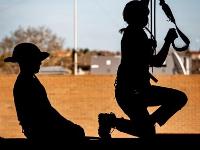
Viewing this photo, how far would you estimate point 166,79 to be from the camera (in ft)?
70.2

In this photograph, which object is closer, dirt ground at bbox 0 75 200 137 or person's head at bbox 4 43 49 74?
person's head at bbox 4 43 49 74

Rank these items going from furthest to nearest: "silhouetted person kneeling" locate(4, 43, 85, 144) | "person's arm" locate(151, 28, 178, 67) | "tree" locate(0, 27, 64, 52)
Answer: "tree" locate(0, 27, 64, 52), "person's arm" locate(151, 28, 178, 67), "silhouetted person kneeling" locate(4, 43, 85, 144)

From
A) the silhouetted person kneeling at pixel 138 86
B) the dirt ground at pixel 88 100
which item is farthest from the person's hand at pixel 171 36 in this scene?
the dirt ground at pixel 88 100

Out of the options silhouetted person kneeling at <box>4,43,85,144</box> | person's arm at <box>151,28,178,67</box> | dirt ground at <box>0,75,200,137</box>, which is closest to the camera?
silhouetted person kneeling at <box>4,43,85,144</box>

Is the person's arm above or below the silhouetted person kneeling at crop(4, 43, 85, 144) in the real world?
above

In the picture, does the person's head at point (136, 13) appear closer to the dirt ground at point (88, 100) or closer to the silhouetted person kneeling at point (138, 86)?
the silhouetted person kneeling at point (138, 86)

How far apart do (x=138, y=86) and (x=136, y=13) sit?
2.06 ft

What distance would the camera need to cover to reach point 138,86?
11.5 feet

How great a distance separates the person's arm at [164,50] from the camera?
3.48 meters

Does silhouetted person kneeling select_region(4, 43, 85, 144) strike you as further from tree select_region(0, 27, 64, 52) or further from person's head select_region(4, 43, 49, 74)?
tree select_region(0, 27, 64, 52)

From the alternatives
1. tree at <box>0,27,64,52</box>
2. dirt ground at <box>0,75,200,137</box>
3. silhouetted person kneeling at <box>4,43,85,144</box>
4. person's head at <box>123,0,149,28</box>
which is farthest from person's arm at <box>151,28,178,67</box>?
tree at <box>0,27,64,52</box>

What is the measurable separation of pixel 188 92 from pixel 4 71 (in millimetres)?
35796

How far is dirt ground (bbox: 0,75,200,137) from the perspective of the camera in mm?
21516

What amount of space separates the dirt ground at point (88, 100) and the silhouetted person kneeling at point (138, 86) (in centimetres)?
1786
